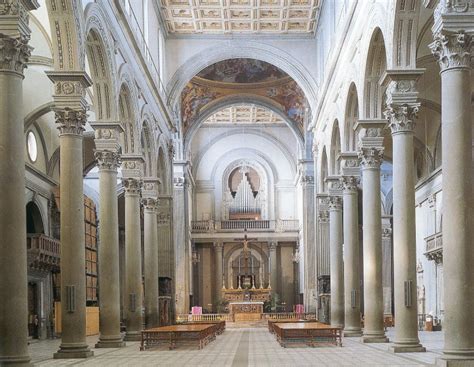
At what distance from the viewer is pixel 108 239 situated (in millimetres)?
21516

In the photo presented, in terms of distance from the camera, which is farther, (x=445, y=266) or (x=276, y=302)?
(x=276, y=302)

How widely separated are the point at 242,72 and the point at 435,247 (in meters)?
17.2

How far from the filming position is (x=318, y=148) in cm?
3606

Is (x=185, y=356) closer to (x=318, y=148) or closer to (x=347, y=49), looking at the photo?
(x=347, y=49)

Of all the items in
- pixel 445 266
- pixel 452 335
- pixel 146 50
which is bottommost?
pixel 452 335

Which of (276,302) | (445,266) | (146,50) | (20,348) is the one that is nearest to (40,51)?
(146,50)

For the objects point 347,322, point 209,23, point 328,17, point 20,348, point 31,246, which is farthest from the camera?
point 209,23

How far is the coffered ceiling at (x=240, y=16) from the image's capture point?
33.3m

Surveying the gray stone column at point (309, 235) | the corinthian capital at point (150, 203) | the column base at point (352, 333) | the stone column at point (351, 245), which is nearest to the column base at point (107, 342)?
the stone column at point (351, 245)

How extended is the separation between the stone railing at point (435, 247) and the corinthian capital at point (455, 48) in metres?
16.9

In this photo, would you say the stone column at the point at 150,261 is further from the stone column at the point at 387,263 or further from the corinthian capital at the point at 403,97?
the corinthian capital at the point at 403,97

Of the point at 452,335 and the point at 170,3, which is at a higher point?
the point at 170,3

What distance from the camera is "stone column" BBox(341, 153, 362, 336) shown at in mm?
25359

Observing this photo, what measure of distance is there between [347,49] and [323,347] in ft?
30.5
